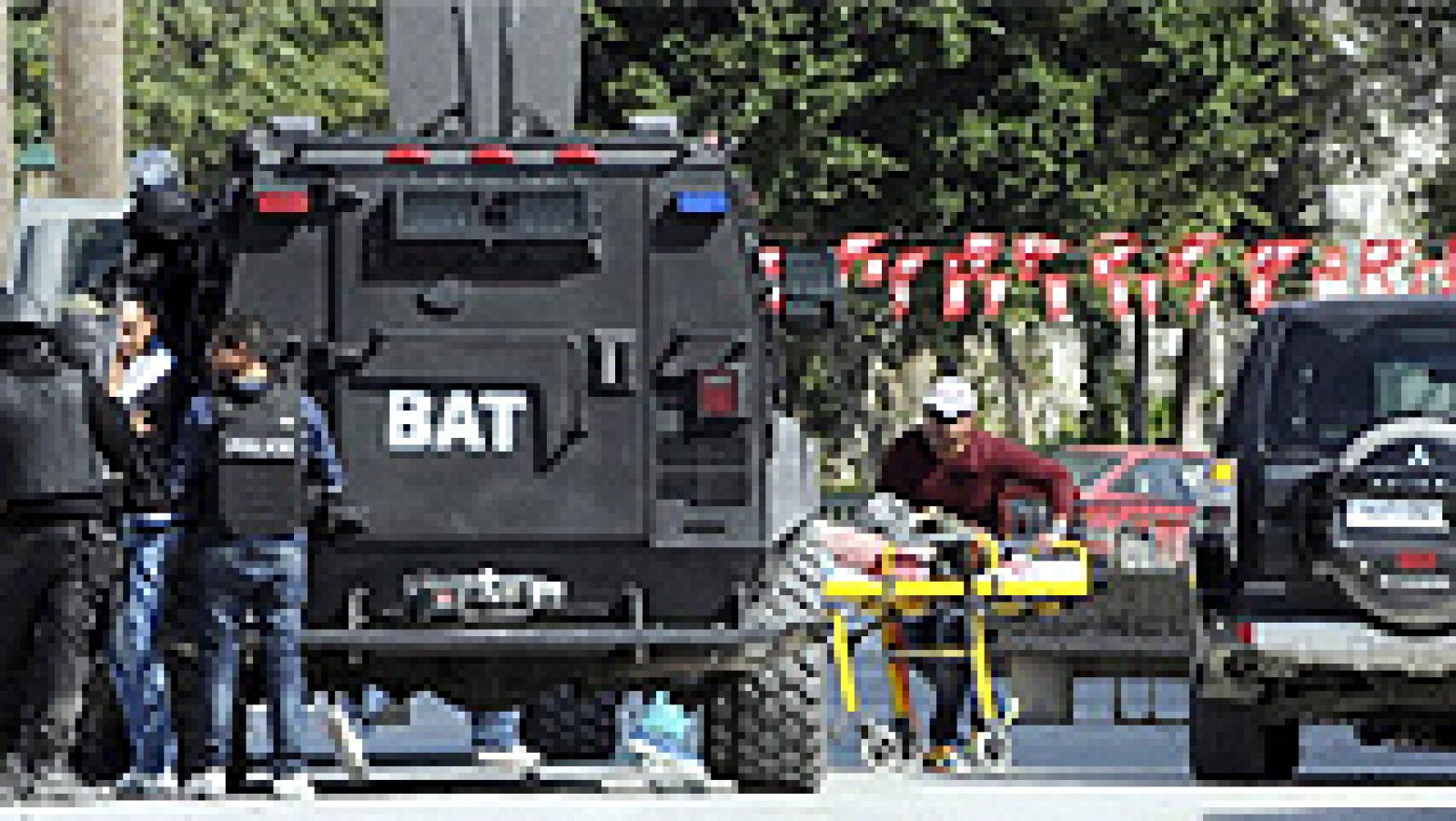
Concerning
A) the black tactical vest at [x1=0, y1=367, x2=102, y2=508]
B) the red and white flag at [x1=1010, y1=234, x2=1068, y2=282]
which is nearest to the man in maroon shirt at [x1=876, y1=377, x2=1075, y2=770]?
Result: the black tactical vest at [x1=0, y1=367, x2=102, y2=508]

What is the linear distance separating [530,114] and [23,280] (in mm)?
2461

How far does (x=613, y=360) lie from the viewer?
16156mm

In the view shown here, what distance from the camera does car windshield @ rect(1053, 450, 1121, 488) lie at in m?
44.1

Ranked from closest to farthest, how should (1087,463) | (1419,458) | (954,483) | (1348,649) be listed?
(1419,458), (1348,649), (954,483), (1087,463)

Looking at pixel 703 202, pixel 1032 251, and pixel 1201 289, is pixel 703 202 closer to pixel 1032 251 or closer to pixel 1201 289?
pixel 1032 251

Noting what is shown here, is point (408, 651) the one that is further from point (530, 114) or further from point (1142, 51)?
point (1142, 51)

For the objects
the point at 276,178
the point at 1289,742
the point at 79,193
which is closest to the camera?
the point at 276,178

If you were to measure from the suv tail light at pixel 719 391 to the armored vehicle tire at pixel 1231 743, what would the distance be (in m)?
2.50

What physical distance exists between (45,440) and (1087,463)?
96.4 ft

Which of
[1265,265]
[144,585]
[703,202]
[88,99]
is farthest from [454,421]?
[1265,265]

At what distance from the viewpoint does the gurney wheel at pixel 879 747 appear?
18.9 metres

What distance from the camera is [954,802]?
16.5 m

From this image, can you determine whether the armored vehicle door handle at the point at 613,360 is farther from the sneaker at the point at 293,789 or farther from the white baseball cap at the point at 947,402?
the white baseball cap at the point at 947,402

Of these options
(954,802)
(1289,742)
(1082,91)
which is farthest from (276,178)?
(1082,91)
